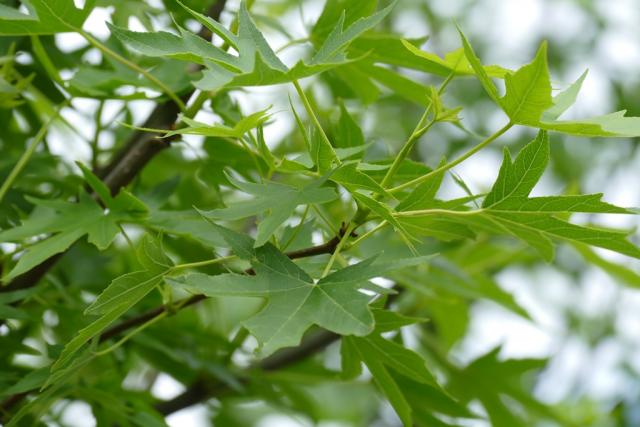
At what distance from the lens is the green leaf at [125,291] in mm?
530

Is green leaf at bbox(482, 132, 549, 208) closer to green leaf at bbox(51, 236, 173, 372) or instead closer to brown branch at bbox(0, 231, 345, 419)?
brown branch at bbox(0, 231, 345, 419)

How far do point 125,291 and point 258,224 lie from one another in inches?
3.6

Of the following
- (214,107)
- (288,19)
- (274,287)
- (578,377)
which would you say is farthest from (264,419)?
(274,287)

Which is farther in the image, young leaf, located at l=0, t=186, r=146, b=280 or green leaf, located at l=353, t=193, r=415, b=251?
young leaf, located at l=0, t=186, r=146, b=280

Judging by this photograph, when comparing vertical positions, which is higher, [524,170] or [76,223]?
[524,170]

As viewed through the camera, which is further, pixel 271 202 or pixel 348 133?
pixel 348 133

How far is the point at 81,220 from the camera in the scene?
2.25ft

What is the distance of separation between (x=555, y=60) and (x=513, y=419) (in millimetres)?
1214

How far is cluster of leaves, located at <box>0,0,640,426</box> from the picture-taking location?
0.52 meters

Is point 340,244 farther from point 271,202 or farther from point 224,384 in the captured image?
point 224,384

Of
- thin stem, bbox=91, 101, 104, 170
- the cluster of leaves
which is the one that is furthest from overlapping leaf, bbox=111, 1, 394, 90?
thin stem, bbox=91, 101, 104, 170

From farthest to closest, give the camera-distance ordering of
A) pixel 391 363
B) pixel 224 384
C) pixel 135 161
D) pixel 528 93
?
pixel 224 384 < pixel 135 161 < pixel 391 363 < pixel 528 93

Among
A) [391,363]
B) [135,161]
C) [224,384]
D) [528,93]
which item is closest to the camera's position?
[528,93]

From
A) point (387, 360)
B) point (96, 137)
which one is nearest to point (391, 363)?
point (387, 360)
